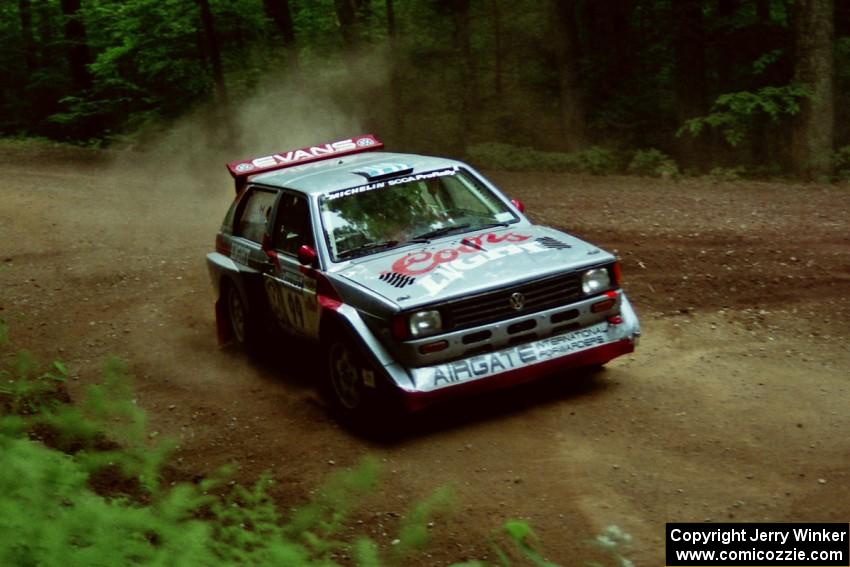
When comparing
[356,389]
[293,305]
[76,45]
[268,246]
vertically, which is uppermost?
[76,45]

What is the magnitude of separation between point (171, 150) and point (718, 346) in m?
19.4

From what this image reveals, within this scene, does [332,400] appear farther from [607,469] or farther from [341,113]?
[341,113]

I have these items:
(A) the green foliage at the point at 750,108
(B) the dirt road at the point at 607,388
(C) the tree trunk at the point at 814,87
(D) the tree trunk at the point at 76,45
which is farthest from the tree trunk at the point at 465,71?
(D) the tree trunk at the point at 76,45

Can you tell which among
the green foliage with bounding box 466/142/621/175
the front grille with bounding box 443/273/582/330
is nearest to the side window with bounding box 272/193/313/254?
the front grille with bounding box 443/273/582/330

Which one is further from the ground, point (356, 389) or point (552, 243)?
point (552, 243)

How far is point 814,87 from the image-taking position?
17.7 meters

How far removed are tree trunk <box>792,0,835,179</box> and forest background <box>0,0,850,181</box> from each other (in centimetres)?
336

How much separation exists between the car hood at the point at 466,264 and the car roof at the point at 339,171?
93 cm

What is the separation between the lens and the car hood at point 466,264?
7.87m

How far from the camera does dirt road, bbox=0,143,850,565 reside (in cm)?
663

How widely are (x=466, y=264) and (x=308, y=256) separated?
1336 millimetres

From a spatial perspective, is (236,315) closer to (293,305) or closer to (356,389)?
(293,305)

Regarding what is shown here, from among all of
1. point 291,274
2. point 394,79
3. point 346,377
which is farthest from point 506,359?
point 394,79

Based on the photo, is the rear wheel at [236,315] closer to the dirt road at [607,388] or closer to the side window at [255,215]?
the dirt road at [607,388]
